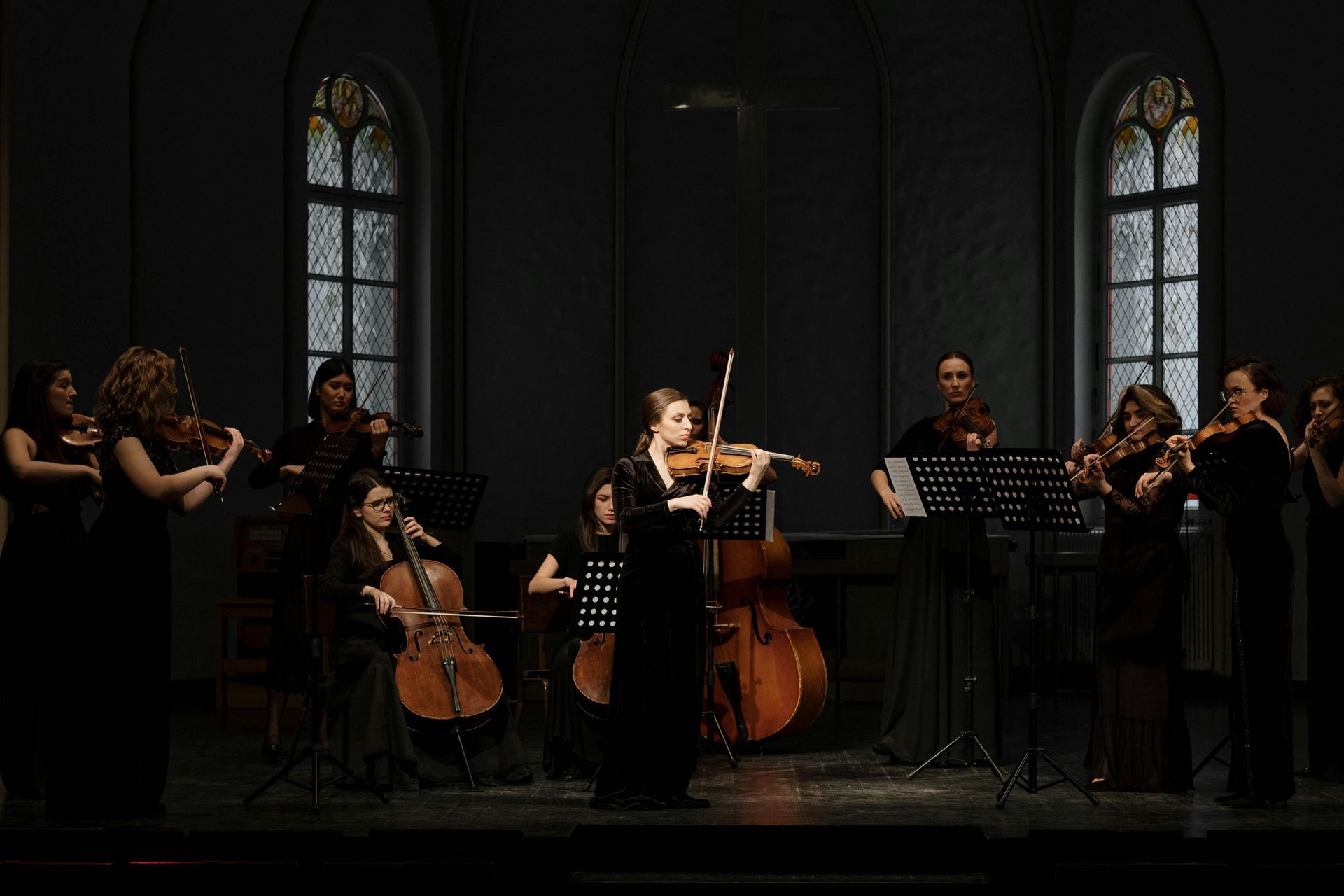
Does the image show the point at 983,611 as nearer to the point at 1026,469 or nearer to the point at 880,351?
the point at 1026,469

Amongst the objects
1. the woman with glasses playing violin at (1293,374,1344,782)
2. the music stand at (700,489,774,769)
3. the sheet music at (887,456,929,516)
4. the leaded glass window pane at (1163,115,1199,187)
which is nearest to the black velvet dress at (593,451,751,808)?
the music stand at (700,489,774,769)

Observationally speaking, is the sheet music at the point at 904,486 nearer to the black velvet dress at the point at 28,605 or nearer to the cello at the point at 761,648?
the cello at the point at 761,648

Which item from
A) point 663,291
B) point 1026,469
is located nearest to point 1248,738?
Answer: point 1026,469

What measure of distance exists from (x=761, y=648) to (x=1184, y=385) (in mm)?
4501

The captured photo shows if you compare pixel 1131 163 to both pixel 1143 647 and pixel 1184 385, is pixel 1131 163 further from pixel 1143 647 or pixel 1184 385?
pixel 1143 647

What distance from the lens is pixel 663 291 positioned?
10688 millimetres

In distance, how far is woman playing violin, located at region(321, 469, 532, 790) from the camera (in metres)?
6.10

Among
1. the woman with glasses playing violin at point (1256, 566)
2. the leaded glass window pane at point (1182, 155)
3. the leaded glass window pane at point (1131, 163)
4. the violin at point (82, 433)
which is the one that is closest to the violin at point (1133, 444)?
the woman with glasses playing violin at point (1256, 566)

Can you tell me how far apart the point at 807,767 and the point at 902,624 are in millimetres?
766

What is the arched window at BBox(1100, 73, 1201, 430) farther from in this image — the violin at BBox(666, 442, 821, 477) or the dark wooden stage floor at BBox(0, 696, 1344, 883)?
the violin at BBox(666, 442, 821, 477)

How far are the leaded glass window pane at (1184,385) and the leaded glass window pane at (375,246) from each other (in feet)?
16.6

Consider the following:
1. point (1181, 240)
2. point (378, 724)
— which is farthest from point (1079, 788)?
point (1181, 240)

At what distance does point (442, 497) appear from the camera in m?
6.26

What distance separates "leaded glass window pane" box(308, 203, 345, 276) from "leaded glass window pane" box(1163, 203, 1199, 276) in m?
5.28
